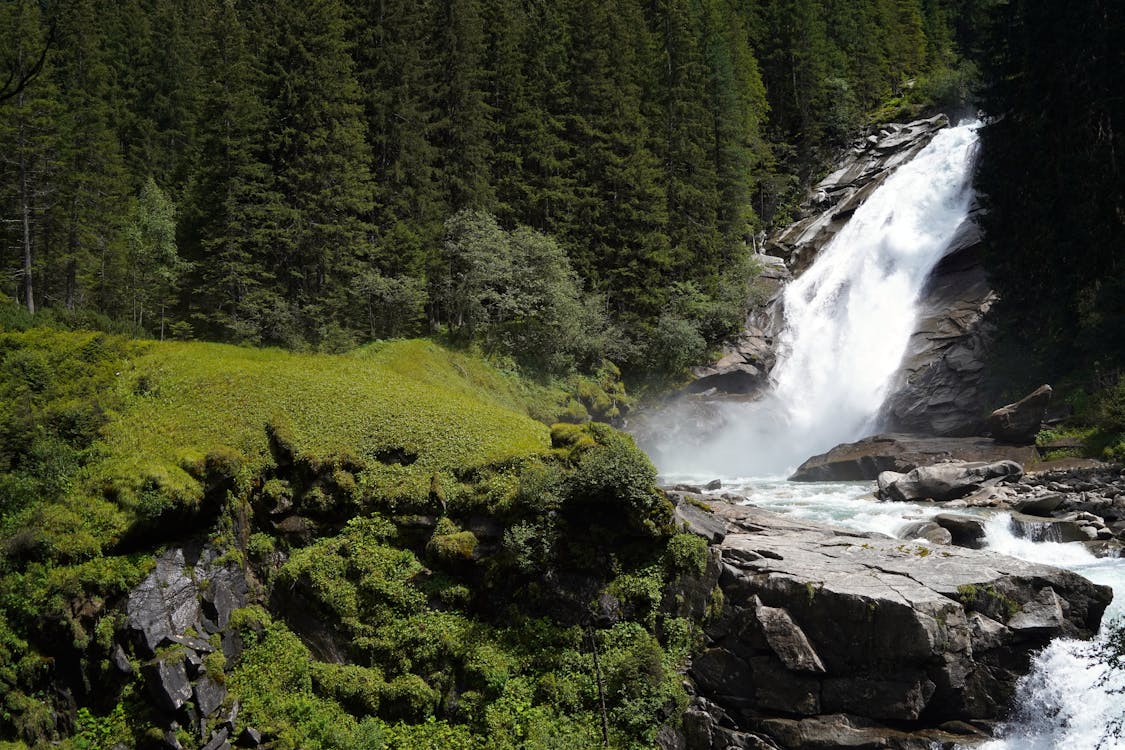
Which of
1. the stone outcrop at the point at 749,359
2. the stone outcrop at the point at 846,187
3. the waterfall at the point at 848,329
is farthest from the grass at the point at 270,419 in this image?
the stone outcrop at the point at 846,187

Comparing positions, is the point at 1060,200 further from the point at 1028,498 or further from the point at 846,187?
the point at 846,187

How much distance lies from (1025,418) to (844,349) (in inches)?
434

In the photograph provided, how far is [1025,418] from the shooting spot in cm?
2470

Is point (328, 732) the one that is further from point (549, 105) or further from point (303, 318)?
point (549, 105)

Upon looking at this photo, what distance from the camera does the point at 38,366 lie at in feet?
54.6

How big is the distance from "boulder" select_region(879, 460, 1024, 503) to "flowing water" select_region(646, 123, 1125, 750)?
3.03 ft

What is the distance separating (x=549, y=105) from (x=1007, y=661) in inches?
1382

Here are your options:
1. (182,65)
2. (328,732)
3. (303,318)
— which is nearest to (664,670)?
(328,732)

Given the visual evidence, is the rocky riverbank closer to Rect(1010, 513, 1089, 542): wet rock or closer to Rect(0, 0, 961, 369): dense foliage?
Rect(1010, 513, 1089, 542): wet rock

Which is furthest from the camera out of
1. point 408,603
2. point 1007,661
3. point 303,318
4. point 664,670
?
point 303,318

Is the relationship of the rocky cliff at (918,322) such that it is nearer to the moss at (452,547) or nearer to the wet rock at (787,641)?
the wet rock at (787,641)

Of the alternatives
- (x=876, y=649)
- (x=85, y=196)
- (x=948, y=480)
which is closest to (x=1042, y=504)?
(x=948, y=480)

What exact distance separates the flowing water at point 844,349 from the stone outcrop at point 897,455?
3.35 feet

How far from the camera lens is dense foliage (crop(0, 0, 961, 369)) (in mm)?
28312
